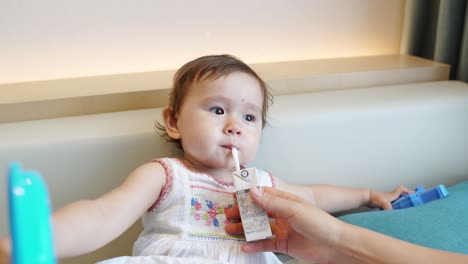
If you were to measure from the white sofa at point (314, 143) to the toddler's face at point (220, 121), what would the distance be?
0.15 m

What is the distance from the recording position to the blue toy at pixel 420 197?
1.25 meters

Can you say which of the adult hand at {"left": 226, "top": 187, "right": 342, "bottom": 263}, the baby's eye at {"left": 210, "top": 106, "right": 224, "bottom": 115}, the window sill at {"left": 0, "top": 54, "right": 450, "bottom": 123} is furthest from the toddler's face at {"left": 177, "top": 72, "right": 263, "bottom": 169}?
the window sill at {"left": 0, "top": 54, "right": 450, "bottom": 123}

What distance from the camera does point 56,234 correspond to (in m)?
0.73

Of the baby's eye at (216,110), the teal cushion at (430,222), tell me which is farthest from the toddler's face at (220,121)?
the teal cushion at (430,222)

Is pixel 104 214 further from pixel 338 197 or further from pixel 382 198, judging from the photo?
pixel 382 198

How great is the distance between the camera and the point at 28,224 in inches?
17.6

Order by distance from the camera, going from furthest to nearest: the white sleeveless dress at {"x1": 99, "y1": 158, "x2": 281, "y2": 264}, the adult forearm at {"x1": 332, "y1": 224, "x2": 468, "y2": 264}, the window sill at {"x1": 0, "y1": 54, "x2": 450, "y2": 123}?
1. the window sill at {"x1": 0, "y1": 54, "x2": 450, "y2": 123}
2. the white sleeveless dress at {"x1": 99, "y1": 158, "x2": 281, "y2": 264}
3. the adult forearm at {"x1": 332, "y1": 224, "x2": 468, "y2": 264}

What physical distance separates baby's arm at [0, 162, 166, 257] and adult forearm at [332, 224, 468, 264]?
1.23ft

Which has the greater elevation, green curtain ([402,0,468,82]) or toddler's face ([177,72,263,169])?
green curtain ([402,0,468,82])

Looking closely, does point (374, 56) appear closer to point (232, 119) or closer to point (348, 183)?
point (348, 183)

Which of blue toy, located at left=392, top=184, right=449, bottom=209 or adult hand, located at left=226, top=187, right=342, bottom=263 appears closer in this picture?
adult hand, located at left=226, top=187, right=342, bottom=263

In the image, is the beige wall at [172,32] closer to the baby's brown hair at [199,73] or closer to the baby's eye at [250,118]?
the baby's brown hair at [199,73]

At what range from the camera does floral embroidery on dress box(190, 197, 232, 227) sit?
3.34ft

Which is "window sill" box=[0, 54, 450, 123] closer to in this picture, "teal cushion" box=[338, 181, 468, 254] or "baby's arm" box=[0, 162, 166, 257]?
"baby's arm" box=[0, 162, 166, 257]
